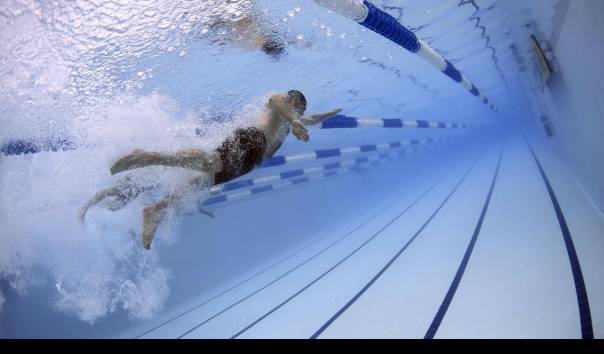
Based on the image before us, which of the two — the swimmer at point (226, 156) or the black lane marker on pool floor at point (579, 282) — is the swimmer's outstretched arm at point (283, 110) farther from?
the black lane marker on pool floor at point (579, 282)

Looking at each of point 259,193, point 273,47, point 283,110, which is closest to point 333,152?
point 259,193

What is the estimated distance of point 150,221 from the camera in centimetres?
260

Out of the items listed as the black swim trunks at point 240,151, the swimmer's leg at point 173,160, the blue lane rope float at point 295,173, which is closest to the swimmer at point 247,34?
the black swim trunks at point 240,151

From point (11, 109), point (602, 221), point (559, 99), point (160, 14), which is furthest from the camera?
point (559, 99)

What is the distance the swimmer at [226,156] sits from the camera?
2.51 meters

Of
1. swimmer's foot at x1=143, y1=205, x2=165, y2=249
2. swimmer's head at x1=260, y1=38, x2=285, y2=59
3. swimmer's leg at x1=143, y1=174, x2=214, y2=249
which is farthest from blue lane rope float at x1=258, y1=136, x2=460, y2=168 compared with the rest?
swimmer's foot at x1=143, y1=205, x2=165, y2=249

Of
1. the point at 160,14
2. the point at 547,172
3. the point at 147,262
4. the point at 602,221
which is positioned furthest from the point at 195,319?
the point at 547,172

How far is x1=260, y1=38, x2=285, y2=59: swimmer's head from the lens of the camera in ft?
13.3

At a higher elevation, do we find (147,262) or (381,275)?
(147,262)

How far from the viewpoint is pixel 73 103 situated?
13.1 feet

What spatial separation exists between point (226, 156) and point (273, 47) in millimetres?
1954

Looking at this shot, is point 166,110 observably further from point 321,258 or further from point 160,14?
point 321,258

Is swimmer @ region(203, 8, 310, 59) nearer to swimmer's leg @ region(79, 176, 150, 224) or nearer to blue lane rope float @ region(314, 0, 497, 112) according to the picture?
blue lane rope float @ region(314, 0, 497, 112)

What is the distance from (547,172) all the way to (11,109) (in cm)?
734
